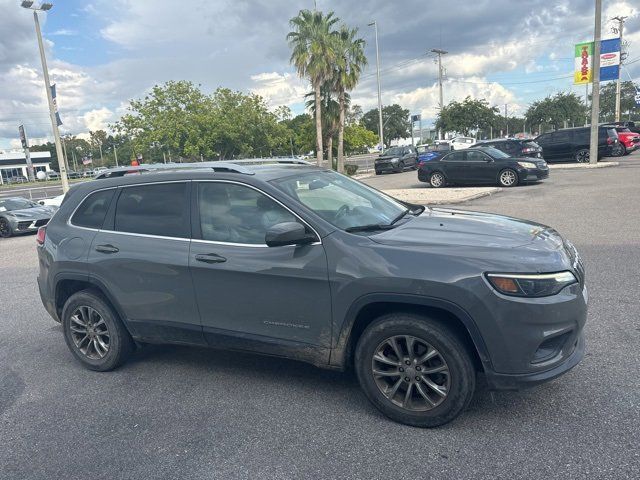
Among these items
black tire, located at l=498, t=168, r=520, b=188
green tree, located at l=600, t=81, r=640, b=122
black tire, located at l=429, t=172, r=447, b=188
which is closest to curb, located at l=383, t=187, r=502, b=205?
black tire, located at l=498, t=168, r=520, b=188

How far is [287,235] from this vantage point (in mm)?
3275

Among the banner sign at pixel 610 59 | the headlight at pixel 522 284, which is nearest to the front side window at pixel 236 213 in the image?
the headlight at pixel 522 284

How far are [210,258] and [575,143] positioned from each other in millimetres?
26112

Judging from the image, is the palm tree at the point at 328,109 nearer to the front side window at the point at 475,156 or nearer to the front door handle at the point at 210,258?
the front side window at the point at 475,156

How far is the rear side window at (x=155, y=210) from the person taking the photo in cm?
397

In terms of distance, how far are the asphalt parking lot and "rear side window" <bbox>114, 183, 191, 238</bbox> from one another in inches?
51.6

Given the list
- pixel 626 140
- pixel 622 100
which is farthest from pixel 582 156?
pixel 622 100

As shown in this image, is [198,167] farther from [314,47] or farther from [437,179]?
[314,47]

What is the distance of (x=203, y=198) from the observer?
12.9 feet

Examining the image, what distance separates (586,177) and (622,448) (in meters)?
18.1

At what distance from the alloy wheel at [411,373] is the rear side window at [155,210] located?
1.80 m

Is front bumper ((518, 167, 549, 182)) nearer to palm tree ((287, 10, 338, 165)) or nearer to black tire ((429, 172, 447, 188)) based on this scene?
black tire ((429, 172, 447, 188))

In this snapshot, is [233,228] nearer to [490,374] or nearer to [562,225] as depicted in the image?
[490,374]

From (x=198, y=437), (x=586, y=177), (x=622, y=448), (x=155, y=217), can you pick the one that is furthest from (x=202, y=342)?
(x=586, y=177)
